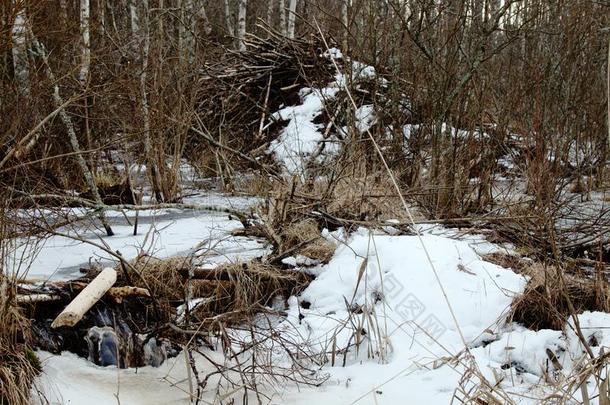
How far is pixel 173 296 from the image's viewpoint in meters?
4.03

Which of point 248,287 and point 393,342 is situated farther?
point 248,287

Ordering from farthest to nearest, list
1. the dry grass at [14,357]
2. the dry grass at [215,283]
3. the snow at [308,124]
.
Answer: the snow at [308,124] → the dry grass at [215,283] → the dry grass at [14,357]

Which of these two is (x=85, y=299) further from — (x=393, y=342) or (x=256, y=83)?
(x=256, y=83)

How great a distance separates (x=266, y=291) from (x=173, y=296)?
2.18 ft

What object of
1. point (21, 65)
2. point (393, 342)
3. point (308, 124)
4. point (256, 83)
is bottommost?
point (393, 342)

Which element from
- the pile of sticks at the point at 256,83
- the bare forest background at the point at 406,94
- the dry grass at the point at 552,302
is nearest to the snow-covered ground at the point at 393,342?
the dry grass at the point at 552,302

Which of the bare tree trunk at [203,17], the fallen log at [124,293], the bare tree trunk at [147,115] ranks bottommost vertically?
the fallen log at [124,293]

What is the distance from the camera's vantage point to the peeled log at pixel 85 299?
10.6 feet

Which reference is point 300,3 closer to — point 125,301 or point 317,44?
point 317,44

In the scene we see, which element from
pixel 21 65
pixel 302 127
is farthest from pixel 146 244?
pixel 302 127

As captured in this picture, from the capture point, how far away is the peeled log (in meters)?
3.23

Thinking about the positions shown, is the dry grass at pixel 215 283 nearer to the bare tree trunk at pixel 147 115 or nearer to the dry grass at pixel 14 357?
the dry grass at pixel 14 357

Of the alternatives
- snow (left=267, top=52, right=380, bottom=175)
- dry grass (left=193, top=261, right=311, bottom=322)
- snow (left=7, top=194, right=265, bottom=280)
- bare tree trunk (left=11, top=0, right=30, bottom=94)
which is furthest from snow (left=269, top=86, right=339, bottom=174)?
dry grass (left=193, top=261, right=311, bottom=322)

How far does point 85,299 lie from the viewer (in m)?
3.43
